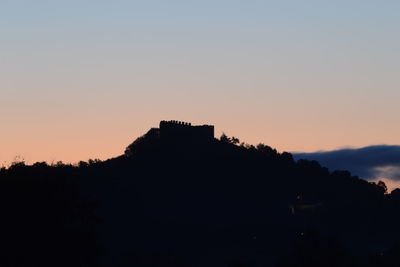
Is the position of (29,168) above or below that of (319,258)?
above

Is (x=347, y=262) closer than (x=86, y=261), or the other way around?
(x=86, y=261)

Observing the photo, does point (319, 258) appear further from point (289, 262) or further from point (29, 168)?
point (29, 168)

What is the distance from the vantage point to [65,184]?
111 meters

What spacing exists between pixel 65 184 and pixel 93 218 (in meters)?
3.37

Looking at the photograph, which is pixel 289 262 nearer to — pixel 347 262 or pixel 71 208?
pixel 347 262

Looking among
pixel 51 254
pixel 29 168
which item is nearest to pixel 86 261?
pixel 51 254

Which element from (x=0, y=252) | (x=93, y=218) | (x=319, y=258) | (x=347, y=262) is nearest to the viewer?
(x=0, y=252)

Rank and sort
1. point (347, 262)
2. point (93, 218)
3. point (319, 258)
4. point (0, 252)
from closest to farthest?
point (0, 252)
point (93, 218)
point (319, 258)
point (347, 262)

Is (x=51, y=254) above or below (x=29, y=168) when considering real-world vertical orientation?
below

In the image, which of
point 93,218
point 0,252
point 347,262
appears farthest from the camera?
point 347,262

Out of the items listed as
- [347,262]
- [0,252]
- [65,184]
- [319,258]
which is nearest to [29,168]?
[65,184]

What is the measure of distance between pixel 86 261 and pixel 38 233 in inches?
175

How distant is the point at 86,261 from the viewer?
4277 inches

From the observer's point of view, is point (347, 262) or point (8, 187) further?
point (347, 262)
